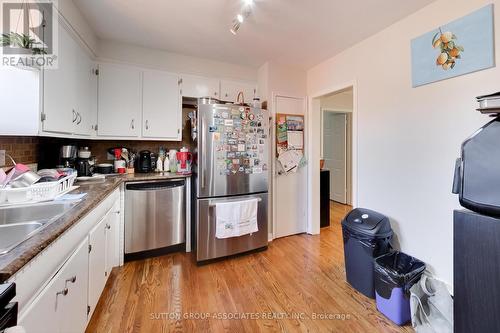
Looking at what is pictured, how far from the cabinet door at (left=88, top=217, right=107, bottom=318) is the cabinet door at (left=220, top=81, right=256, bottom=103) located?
2007mm

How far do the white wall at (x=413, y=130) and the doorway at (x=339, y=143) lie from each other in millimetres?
2222

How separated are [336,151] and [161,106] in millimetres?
3873

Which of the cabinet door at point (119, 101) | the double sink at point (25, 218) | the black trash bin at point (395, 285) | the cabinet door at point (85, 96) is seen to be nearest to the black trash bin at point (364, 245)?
the black trash bin at point (395, 285)

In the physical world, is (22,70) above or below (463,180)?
above

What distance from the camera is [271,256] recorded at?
2518mm

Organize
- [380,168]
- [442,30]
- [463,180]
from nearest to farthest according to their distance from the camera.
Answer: [463,180] → [442,30] → [380,168]

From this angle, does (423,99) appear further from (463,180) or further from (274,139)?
(274,139)

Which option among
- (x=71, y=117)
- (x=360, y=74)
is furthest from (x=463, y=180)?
(x=71, y=117)

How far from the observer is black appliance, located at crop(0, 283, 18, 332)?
51 centimetres

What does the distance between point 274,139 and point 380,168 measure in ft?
4.19

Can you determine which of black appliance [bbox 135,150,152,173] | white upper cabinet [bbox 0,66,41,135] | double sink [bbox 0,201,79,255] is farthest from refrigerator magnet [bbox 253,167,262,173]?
white upper cabinet [bbox 0,66,41,135]

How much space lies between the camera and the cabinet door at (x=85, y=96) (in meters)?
1.97

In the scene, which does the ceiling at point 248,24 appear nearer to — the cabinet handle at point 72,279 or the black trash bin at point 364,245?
the black trash bin at point 364,245

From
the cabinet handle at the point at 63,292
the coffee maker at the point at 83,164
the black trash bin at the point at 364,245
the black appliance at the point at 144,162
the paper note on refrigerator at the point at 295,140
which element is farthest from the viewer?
the paper note on refrigerator at the point at 295,140
